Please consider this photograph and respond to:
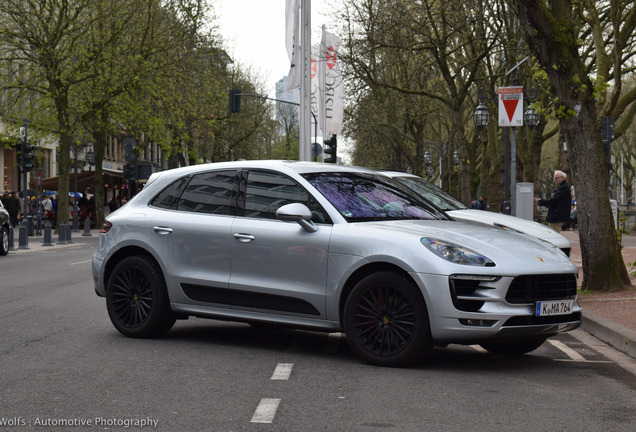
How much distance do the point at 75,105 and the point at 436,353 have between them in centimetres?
3250

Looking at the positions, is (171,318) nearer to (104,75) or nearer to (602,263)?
(602,263)

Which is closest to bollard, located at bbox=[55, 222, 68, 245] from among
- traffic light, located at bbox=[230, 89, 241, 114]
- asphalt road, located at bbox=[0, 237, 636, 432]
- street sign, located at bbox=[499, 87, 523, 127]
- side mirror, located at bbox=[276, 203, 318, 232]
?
traffic light, located at bbox=[230, 89, 241, 114]

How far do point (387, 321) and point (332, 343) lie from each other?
1600 mm

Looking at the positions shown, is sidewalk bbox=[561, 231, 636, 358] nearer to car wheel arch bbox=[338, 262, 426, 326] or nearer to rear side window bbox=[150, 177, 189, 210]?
car wheel arch bbox=[338, 262, 426, 326]

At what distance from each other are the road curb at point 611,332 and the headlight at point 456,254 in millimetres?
2120

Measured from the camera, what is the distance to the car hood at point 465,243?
712cm

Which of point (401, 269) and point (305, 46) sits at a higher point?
point (305, 46)

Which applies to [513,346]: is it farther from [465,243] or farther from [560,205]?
[560,205]

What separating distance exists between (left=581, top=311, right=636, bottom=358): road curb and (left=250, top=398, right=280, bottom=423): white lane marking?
12.3 feet

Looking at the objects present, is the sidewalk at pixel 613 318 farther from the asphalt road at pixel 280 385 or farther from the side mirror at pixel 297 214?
the side mirror at pixel 297 214

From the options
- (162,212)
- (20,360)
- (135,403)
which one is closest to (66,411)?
(135,403)

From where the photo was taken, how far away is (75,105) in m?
38.5

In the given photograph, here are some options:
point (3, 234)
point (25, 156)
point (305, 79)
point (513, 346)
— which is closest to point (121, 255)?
point (513, 346)

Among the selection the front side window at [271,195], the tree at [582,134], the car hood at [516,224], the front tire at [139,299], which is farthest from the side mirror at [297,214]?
the tree at [582,134]
